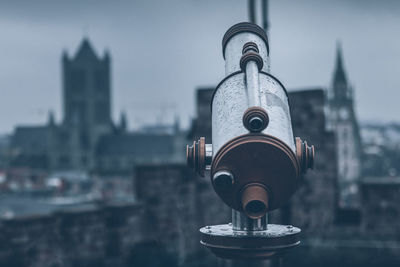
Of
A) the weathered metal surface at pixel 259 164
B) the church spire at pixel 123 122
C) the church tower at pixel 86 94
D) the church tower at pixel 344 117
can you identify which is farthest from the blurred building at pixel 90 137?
the weathered metal surface at pixel 259 164

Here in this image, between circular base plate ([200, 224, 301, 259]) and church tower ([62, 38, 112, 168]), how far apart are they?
104m

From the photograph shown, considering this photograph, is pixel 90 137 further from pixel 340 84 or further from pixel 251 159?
→ pixel 251 159

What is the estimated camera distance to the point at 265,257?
9.27 ft

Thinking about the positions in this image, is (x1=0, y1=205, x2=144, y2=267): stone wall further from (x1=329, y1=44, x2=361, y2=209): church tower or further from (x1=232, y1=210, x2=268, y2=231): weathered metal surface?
(x1=329, y1=44, x2=361, y2=209): church tower

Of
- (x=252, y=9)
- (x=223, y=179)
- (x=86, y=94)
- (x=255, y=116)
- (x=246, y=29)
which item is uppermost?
(x=86, y=94)

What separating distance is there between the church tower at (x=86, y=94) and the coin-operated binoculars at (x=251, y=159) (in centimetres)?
10367

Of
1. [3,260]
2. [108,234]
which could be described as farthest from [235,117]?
[108,234]

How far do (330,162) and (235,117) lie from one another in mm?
6765

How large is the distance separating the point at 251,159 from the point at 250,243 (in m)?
0.41

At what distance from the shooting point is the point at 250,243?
280cm

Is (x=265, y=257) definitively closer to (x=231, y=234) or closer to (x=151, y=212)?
(x=231, y=234)

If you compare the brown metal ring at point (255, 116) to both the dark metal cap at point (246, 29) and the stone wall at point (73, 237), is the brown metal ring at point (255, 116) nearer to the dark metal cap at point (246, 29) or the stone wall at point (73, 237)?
the dark metal cap at point (246, 29)

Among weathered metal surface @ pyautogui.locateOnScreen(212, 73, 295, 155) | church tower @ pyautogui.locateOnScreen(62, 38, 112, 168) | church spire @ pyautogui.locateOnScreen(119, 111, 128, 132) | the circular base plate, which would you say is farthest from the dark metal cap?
church spire @ pyautogui.locateOnScreen(119, 111, 128, 132)

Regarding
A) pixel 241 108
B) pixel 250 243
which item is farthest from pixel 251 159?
pixel 250 243
